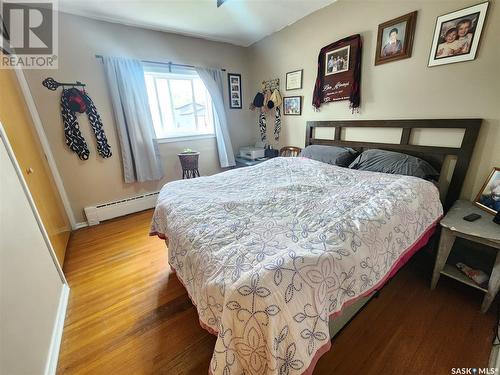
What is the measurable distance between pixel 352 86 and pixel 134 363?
302cm

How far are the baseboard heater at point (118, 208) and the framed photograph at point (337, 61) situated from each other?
9.79ft

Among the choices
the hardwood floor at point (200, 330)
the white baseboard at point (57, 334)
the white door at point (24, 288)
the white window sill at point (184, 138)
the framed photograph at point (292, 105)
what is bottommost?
the hardwood floor at point (200, 330)

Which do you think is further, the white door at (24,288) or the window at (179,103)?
the window at (179,103)

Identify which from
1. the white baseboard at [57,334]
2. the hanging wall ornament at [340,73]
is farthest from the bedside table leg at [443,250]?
the white baseboard at [57,334]

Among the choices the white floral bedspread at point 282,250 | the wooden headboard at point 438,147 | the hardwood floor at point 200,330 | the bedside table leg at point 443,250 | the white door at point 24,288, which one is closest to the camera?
the white floral bedspread at point 282,250

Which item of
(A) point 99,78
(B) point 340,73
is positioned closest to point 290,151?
(B) point 340,73

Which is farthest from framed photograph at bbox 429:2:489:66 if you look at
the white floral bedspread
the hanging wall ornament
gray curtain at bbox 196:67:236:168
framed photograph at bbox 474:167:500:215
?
gray curtain at bbox 196:67:236:168

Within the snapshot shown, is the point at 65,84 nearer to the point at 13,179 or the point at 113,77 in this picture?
the point at 113,77

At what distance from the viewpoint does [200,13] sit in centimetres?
246

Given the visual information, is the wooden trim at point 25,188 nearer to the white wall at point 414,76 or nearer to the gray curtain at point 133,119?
the gray curtain at point 133,119

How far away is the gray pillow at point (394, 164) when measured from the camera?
1.79 metres

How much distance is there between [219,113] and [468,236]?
10.7 ft

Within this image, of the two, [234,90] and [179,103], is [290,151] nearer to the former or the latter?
[234,90]

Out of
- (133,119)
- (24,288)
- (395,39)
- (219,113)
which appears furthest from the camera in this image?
(219,113)
